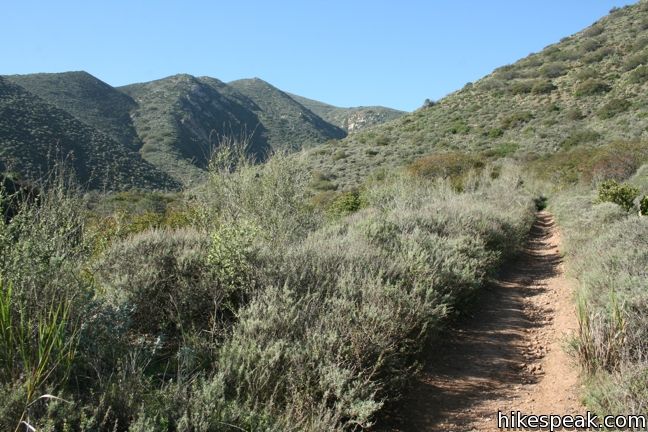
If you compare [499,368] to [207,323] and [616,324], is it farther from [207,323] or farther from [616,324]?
[207,323]

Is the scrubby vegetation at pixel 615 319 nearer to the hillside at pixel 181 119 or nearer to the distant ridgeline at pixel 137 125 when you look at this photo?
the distant ridgeline at pixel 137 125

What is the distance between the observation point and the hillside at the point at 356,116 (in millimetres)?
93750

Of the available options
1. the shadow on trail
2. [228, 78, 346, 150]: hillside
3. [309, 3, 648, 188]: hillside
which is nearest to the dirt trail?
the shadow on trail

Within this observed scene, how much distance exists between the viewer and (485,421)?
13.6ft

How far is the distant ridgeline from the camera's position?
26.8 meters

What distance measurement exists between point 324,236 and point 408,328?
2955 mm

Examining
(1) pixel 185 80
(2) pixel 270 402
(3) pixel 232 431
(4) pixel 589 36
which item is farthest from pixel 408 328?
(1) pixel 185 80

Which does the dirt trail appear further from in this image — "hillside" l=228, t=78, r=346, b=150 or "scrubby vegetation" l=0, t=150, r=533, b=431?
"hillside" l=228, t=78, r=346, b=150

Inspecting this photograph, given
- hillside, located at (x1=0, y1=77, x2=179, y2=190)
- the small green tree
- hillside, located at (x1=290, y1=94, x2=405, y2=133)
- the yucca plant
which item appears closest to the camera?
the yucca plant

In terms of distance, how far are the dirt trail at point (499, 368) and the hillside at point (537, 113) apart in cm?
2107

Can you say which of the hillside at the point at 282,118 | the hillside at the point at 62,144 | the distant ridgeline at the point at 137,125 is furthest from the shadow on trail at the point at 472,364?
the hillside at the point at 282,118

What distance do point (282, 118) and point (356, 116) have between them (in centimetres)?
2961

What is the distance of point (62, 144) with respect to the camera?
29.7 m

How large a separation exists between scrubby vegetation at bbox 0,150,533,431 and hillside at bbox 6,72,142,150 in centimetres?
4137
